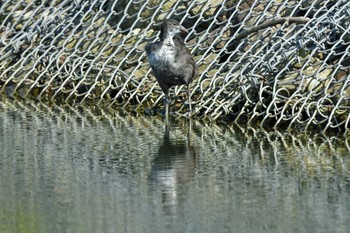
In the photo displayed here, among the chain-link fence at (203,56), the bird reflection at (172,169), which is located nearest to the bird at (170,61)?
the chain-link fence at (203,56)

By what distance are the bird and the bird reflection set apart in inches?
31.3

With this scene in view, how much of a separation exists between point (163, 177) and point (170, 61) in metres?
2.97

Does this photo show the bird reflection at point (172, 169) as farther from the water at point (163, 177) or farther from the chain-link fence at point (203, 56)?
the chain-link fence at point (203, 56)

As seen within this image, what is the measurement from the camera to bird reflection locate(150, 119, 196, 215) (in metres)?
8.52

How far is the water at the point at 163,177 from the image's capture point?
7.79 metres

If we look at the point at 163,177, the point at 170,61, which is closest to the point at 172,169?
the point at 163,177

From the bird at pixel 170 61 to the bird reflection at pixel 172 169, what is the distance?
795 mm

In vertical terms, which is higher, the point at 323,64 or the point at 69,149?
the point at 323,64

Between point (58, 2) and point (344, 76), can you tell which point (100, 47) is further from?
point (344, 76)

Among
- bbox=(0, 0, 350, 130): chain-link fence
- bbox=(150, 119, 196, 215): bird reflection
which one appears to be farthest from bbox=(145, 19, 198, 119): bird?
bbox=(150, 119, 196, 215): bird reflection

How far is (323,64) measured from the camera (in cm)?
1180

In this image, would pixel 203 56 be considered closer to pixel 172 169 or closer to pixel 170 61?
pixel 170 61

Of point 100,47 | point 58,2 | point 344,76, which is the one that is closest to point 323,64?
point 344,76

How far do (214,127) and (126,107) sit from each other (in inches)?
60.9
